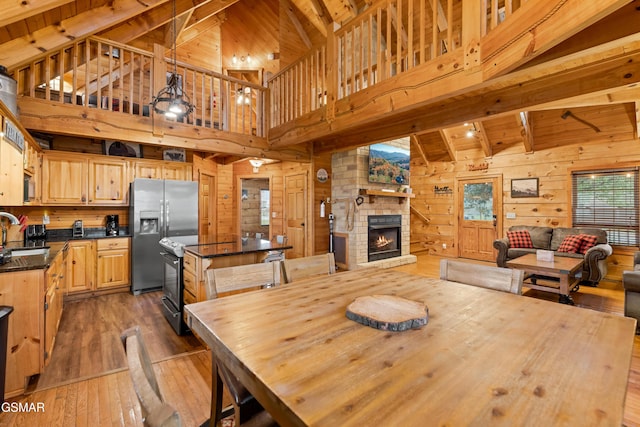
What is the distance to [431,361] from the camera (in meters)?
0.93

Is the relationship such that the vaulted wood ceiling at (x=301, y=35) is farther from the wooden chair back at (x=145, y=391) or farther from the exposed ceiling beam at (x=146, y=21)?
the wooden chair back at (x=145, y=391)

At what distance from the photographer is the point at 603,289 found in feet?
15.8

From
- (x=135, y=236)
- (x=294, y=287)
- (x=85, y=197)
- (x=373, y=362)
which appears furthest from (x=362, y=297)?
(x=85, y=197)

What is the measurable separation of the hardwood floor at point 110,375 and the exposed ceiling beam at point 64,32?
110 inches

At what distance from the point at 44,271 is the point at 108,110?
2.21m

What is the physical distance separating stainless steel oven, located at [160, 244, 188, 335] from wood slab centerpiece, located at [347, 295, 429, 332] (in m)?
2.34

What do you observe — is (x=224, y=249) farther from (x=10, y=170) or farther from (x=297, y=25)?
(x=297, y=25)

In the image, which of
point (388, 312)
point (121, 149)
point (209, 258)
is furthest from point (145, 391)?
point (121, 149)

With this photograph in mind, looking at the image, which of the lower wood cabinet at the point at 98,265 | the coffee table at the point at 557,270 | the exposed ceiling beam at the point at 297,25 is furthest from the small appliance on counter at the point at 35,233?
the coffee table at the point at 557,270

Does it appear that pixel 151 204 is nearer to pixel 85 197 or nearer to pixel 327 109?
pixel 85 197

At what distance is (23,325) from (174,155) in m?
3.76

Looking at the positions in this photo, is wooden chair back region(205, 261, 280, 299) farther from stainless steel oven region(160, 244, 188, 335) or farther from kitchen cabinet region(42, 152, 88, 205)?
kitchen cabinet region(42, 152, 88, 205)

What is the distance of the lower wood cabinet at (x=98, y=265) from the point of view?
4133 millimetres

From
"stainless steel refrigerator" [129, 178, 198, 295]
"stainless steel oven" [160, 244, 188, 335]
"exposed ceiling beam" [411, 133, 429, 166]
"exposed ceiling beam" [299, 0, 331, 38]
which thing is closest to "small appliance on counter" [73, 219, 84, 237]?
"stainless steel refrigerator" [129, 178, 198, 295]
